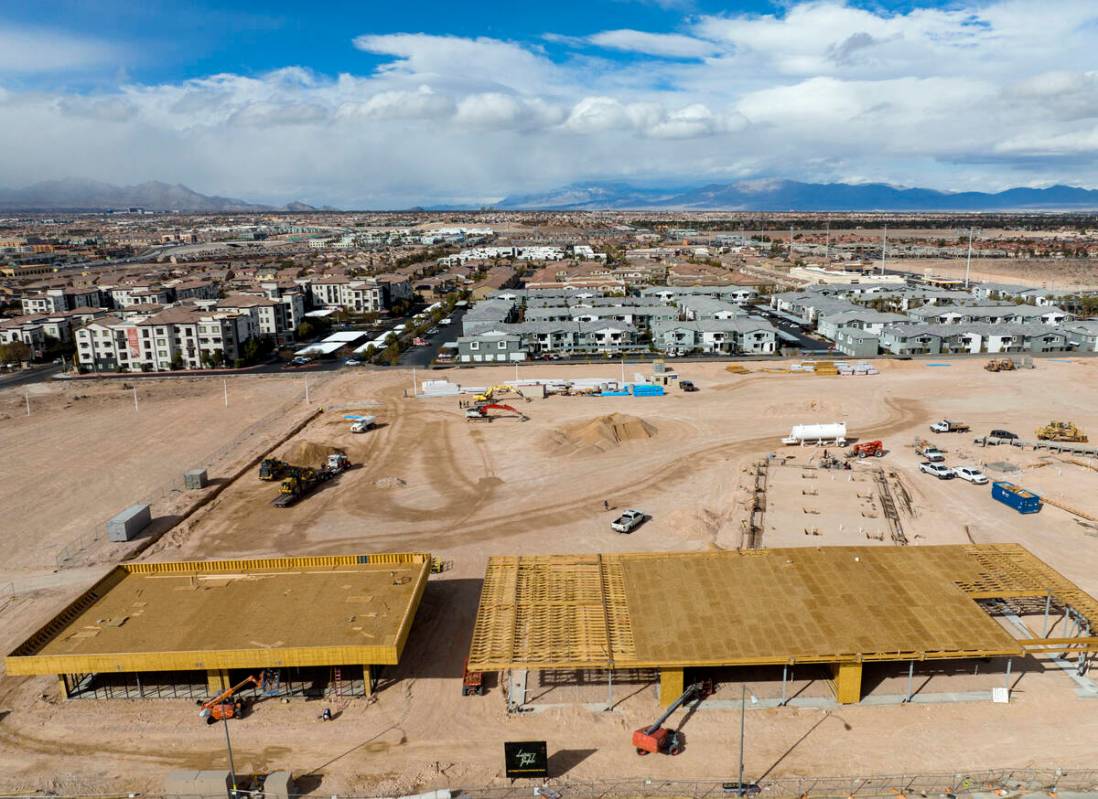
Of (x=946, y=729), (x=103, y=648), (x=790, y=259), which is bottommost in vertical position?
(x=946, y=729)

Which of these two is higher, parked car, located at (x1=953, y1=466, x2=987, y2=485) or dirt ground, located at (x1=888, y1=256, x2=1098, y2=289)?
dirt ground, located at (x1=888, y1=256, x2=1098, y2=289)

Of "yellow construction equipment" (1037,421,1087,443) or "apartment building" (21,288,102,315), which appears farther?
"apartment building" (21,288,102,315)

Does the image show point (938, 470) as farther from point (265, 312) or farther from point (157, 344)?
point (265, 312)

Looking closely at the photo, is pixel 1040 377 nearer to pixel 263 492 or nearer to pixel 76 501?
pixel 263 492

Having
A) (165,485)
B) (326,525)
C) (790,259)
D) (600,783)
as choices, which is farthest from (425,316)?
(790,259)

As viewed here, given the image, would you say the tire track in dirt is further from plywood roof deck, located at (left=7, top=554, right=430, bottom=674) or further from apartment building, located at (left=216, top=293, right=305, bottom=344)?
apartment building, located at (left=216, top=293, right=305, bottom=344)

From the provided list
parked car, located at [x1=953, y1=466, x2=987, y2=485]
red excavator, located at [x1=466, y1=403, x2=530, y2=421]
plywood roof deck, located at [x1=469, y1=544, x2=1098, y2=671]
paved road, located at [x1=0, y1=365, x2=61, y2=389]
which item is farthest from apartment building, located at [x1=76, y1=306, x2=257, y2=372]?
parked car, located at [x1=953, y1=466, x2=987, y2=485]

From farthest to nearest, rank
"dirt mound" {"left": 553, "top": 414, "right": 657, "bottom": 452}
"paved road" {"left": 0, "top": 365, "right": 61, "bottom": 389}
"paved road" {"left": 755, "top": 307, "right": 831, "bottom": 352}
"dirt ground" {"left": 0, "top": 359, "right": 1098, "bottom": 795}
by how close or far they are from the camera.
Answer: "paved road" {"left": 755, "top": 307, "right": 831, "bottom": 352}, "paved road" {"left": 0, "top": 365, "right": 61, "bottom": 389}, "dirt mound" {"left": 553, "top": 414, "right": 657, "bottom": 452}, "dirt ground" {"left": 0, "top": 359, "right": 1098, "bottom": 795}

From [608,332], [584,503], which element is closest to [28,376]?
[608,332]
